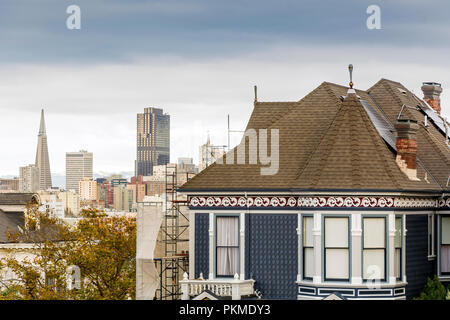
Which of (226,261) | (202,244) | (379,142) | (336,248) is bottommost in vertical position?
(226,261)

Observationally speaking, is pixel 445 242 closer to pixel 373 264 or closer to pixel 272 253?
pixel 373 264

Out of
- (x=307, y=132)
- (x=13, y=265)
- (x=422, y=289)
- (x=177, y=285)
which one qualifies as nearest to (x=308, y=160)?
(x=307, y=132)

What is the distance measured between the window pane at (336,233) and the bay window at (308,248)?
76 centimetres

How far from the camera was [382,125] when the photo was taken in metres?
35.8

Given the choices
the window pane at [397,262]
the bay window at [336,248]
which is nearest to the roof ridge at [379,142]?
the bay window at [336,248]

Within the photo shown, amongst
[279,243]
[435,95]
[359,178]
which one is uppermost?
[435,95]

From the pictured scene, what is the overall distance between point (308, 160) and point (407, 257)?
5.50 metres

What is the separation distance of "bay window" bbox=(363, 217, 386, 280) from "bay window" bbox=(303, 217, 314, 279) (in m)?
2.09

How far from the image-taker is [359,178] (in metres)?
31.8

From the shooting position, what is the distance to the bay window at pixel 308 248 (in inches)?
1276

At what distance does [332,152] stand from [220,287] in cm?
692

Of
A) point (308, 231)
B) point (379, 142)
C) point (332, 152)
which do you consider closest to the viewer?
point (308, 231)

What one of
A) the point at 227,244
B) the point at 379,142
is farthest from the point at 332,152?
the point at 227,244
